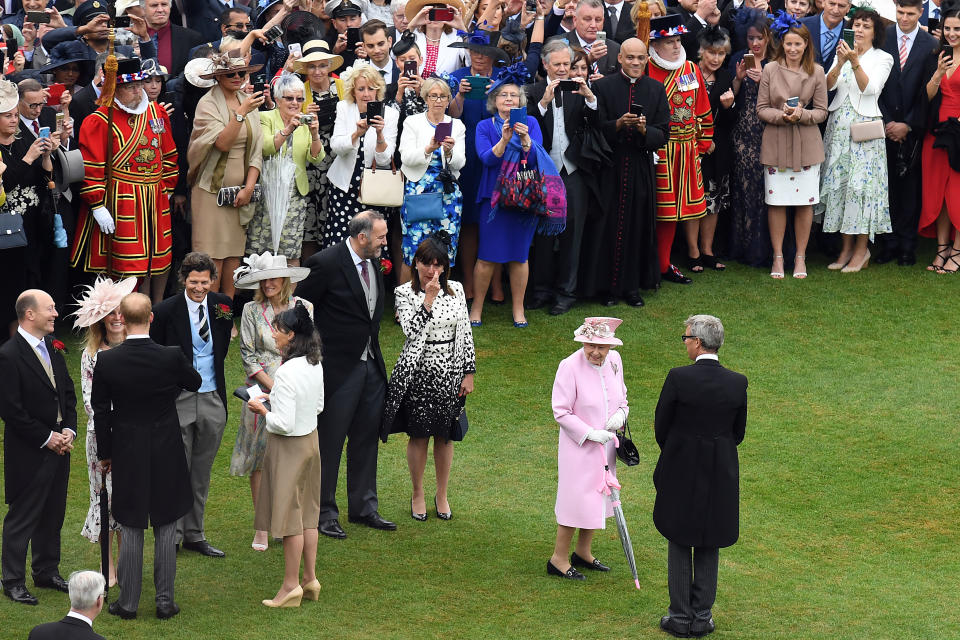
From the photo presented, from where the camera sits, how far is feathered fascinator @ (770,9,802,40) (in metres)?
12.9

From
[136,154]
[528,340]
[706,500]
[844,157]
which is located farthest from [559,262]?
[706,500]

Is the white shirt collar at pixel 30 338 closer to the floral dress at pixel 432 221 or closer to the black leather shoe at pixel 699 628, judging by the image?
the black leather shoe at pixel 699 628

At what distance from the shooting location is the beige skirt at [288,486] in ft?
25.2

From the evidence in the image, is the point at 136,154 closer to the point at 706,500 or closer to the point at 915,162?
the point at 706,500

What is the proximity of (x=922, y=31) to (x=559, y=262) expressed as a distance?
418 centimetres

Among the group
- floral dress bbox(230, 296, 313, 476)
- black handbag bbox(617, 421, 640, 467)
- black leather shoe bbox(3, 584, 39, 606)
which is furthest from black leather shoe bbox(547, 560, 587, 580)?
black leather shoe bbox(3, 584, 39, 606)

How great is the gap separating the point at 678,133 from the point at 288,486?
651 cm

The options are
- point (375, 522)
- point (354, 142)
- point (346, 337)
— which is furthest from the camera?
point (354, 142)

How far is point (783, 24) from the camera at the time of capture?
12914 millimetres

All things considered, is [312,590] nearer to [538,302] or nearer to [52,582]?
[52,582]

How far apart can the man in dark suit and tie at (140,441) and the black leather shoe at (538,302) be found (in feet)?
18.2

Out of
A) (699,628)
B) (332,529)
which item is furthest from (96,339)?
(699,628)

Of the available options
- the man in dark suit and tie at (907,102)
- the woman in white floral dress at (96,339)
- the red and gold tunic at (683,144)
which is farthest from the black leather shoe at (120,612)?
the man in dark suit and tie at (907,102)

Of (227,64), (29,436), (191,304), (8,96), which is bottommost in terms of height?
(29,436)
